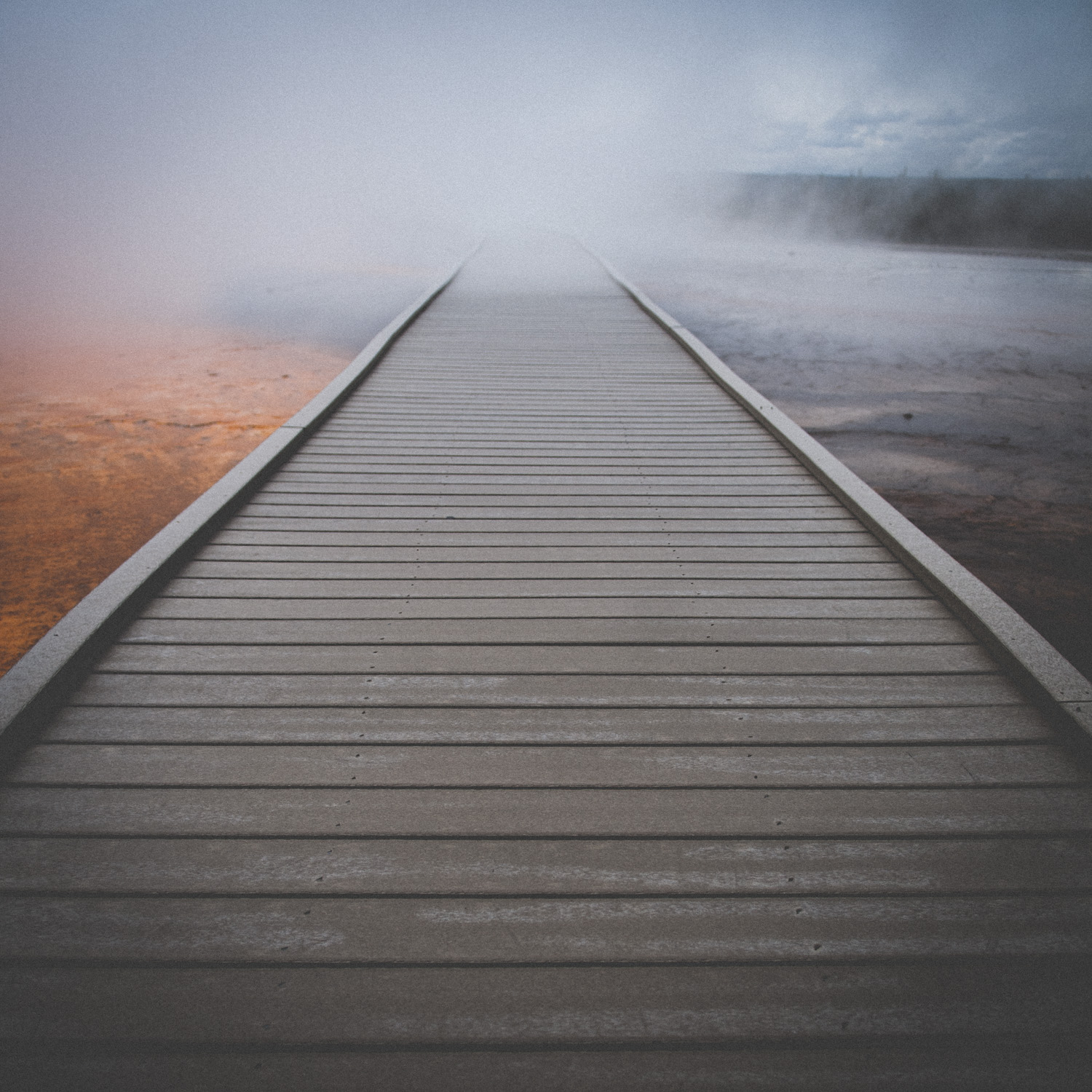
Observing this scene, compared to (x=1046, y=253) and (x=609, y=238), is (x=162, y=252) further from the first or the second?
(x=1046, y=253)

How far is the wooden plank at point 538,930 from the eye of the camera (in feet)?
3.59

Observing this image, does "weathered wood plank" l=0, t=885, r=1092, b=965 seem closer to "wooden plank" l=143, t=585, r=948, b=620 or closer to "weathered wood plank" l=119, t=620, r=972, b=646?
"weathered wood plank" l=119, t=620, r=972, b=646

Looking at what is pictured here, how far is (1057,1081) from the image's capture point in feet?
3.17

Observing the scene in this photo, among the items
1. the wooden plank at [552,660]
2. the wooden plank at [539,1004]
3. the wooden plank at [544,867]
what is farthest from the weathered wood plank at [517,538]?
the wooden plank at [539,1004]

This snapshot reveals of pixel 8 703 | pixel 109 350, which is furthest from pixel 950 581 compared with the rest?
pixel 109 350

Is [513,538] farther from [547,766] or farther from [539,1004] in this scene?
[539,1004]

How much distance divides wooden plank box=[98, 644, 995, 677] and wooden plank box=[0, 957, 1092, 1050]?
75cm

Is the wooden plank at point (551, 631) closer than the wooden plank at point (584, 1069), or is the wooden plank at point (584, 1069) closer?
the wooden plank at point (584, 1069)

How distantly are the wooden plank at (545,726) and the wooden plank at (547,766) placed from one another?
0.03 m

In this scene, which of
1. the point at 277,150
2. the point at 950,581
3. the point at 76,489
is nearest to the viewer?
the point at 950,581

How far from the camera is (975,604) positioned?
192 centimetres

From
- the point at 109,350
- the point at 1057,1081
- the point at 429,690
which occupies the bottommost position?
the point at 1057,1081

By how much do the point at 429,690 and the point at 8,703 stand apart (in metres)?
0.96

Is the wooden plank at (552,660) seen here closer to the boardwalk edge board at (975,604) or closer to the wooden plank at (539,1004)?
the boardwalk edge board at (975,604)
